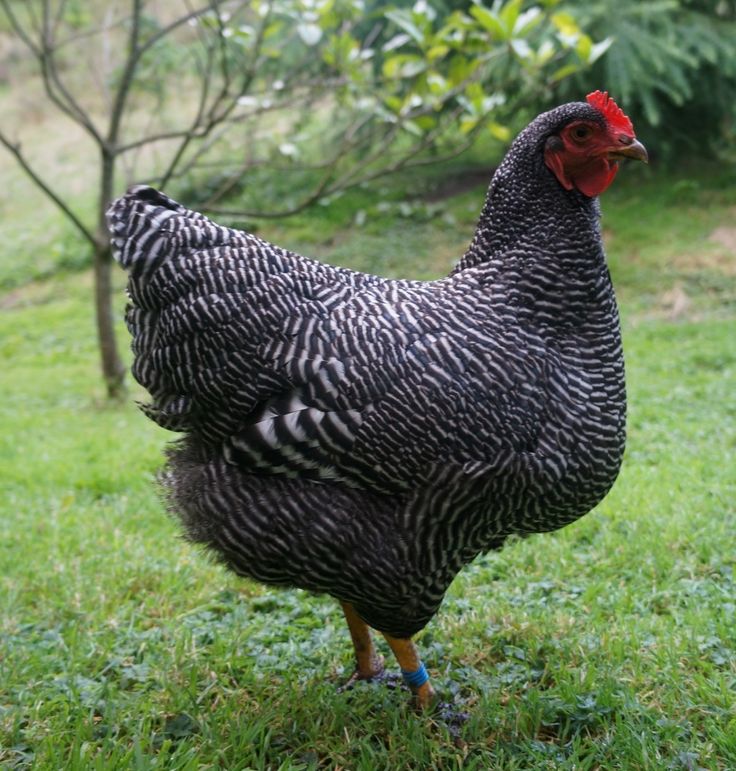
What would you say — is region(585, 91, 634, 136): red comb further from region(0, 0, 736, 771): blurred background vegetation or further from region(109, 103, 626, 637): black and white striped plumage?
region(0, 0, 736, 771): blurred background vegetation

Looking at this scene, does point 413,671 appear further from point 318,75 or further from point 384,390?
point 318,75

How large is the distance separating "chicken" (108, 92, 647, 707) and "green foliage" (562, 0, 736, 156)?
7398 mm

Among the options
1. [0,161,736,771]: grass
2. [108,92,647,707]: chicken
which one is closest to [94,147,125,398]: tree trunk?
[0,161,736,771]: grass

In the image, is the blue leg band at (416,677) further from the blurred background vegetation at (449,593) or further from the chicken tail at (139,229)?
the chicken tail at (139,229)

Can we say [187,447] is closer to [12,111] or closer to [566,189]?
[566,189]

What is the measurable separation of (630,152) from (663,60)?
837 centimetres

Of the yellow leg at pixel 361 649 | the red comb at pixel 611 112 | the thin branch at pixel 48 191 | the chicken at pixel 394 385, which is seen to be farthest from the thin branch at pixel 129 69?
the yellow leg at pixel 361 649

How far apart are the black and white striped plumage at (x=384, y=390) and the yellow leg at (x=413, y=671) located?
110 mm

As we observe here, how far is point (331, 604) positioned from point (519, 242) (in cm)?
186

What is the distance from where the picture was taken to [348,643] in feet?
10.8

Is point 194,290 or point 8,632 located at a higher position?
point 194,290

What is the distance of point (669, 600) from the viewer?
3.29 metres

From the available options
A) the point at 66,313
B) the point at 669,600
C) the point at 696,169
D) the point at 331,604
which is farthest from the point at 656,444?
the point at 66,313

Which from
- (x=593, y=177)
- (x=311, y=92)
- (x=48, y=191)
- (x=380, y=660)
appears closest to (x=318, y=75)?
(x=311, y=92)
